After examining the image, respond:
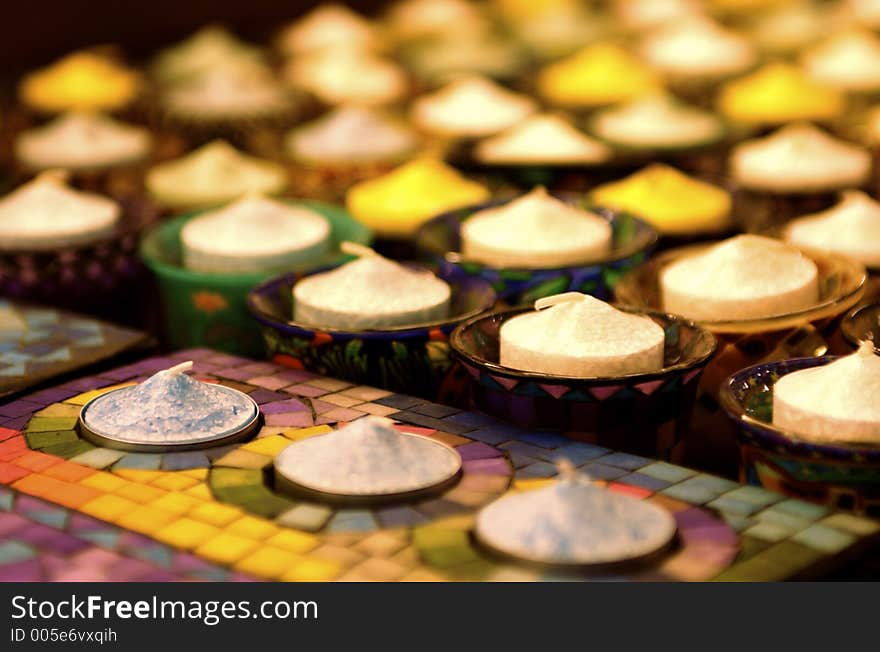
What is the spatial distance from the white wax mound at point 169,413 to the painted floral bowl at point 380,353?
0.65ft

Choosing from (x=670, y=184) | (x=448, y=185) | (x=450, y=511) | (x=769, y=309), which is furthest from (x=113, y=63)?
(x=450, y=511)

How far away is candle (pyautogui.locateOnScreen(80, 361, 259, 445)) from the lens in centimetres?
169

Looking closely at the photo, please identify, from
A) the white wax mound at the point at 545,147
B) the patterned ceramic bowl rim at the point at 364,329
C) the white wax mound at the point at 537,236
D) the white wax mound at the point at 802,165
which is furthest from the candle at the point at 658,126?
the patterned ceramic bowl rim at the point at 364,329

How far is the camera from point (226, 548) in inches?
57.1

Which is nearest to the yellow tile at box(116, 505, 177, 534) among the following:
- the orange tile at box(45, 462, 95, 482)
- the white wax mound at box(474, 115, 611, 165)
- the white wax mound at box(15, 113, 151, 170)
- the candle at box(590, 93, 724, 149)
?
the orange tile at box(45, 462, 95, 482)

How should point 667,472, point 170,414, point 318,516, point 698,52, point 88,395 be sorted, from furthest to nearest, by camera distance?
point 698,52
point 88,395
point 170,414
point 667,472
point 318,516

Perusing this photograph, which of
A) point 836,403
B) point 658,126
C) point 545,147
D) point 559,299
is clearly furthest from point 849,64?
point 836,403

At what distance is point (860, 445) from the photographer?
154cm

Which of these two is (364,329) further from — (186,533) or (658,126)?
(658,126)

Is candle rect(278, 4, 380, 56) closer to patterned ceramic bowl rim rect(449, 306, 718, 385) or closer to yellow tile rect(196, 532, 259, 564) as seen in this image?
patterned ceramic bowl rim rect(449, 306, 718, 385)

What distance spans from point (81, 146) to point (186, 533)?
1861mm

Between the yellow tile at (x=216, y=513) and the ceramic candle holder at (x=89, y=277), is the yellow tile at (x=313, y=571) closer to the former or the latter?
the yellow tile at (x=216, y=513)

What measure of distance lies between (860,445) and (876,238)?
2.82 feet

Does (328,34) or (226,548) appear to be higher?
(328,34)
